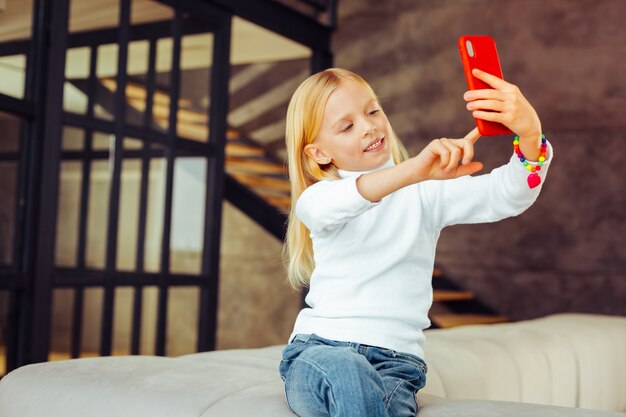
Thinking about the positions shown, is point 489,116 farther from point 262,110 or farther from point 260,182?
point 262,110

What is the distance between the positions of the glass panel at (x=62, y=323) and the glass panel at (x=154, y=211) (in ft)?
1.27

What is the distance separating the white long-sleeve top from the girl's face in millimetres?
90

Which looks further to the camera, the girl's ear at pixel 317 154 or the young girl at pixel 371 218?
the girl's ear at pixel 317 154

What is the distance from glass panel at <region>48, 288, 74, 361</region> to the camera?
3853 millimetres

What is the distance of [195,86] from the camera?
13.4ft

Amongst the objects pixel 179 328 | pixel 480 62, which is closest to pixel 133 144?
pixel 179 328

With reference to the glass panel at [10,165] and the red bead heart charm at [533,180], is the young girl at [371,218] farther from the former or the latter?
the glass panel at [10,165]

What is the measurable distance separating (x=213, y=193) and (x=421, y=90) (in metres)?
2.31

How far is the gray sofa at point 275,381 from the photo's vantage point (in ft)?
4.26

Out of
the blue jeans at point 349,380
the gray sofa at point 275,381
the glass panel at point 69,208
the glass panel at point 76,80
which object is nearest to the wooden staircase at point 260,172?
the glass panel at point 76,80

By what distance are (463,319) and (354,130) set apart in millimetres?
3983

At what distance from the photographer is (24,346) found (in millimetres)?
3152

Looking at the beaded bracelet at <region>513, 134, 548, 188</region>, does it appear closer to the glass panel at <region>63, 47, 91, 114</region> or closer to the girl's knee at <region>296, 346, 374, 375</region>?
the girl's knee at <region>296, 346, 374, 375</region>

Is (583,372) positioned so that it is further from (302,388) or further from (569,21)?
(569,21)
